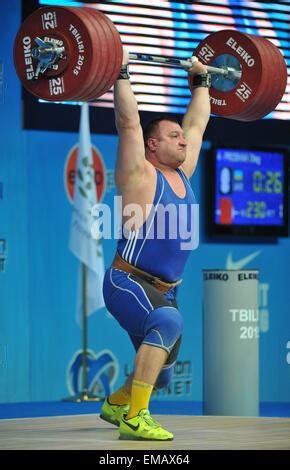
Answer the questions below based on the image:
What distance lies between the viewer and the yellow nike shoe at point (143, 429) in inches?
198

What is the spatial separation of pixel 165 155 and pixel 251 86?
101cm

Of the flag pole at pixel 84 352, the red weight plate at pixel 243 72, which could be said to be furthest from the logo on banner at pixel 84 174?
the red weight plate at pixel 243 72

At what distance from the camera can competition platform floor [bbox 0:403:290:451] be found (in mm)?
4898

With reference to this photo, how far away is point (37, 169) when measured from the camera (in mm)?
8500

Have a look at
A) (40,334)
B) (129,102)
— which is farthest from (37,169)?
(129,102)

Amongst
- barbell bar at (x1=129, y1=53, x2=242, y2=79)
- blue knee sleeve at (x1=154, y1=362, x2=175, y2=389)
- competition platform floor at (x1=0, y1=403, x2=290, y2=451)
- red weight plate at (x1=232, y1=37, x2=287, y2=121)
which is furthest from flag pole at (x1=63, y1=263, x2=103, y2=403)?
blue knee sleeve at (x1=154, y1=362, x2=175, y2=389)

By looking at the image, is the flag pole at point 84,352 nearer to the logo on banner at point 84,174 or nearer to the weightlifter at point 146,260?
the logo on banner at point 84,174

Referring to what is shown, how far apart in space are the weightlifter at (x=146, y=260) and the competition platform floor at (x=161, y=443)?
0.18 meters

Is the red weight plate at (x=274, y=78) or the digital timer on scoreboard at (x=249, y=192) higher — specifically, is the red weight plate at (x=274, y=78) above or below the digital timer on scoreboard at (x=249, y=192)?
above

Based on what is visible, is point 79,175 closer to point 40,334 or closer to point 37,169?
point 37,169

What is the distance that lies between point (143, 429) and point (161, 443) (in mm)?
114

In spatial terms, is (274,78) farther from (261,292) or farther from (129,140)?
(261,292)

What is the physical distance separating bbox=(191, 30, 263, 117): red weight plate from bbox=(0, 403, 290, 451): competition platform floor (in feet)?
5.89

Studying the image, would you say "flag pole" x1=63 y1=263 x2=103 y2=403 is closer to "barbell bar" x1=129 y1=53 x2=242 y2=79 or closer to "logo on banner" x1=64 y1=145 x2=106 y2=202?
"logo on banner" x1=64 y1=145 x2=106 y2=202
